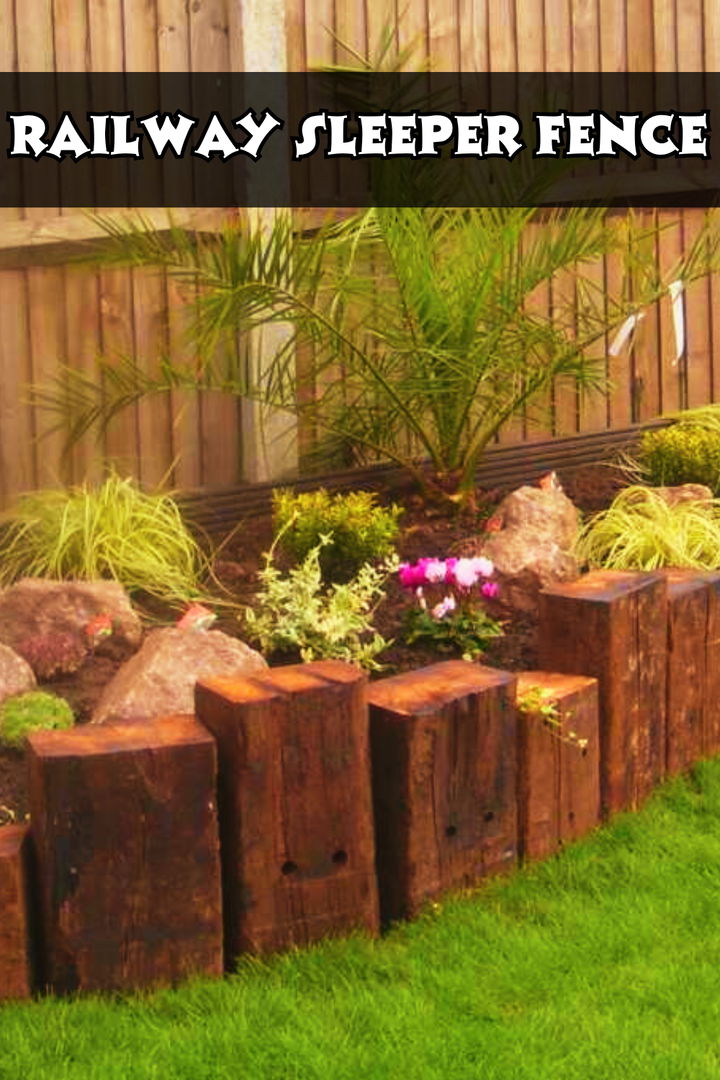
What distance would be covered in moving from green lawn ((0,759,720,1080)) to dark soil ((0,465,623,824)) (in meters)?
0.71

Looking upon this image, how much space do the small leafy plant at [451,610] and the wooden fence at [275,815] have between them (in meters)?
0.57

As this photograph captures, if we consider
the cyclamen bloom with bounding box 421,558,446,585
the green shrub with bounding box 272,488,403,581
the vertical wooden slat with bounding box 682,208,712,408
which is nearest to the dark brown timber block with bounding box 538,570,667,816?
the cyclamen bloom with bounding box 421,558,446,585

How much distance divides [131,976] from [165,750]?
0.44m

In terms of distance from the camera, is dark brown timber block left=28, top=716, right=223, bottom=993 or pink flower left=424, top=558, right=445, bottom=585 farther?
pink flower left=424, top=558, right=445, bottom=585

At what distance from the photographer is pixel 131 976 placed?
350cm

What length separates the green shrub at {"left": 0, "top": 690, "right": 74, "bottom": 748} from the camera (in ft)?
13.9

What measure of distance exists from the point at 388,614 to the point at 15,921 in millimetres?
1949

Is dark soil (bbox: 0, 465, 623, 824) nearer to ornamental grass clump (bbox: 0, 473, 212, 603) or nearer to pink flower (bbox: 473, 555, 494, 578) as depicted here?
ornamental grass clump (bbox: 0, 473, 212, 603)

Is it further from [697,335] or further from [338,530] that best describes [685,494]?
[697,335]

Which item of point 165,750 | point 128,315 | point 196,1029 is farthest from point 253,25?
point 196,1029

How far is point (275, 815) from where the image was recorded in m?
3.63

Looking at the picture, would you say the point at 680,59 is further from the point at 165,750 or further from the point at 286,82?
the point at 165,750

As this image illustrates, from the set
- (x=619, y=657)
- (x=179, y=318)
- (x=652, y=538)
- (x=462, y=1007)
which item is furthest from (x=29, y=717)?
(x=179, y=318)

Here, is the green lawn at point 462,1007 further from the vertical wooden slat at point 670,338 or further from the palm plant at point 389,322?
the vertical wooden slat at point 670,338
